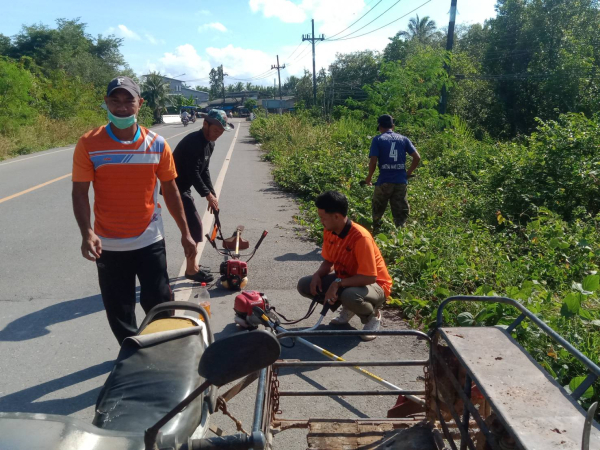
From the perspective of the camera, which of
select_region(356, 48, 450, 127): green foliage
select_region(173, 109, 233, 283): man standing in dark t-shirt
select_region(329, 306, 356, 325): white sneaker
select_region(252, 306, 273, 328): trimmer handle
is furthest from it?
select_region(356, 48, 450, 127): green foliage

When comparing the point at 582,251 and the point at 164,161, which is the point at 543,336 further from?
the point at 164,161

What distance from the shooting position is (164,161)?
11.7ft

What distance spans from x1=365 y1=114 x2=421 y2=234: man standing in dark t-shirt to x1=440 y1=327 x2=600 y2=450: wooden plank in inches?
197

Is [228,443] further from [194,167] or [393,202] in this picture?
[393,202]

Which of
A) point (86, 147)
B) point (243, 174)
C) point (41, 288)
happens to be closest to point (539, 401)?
point (86, 147)

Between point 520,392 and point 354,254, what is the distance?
251 centimetres

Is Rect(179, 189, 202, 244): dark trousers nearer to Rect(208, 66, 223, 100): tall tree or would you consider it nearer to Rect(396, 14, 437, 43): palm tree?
Rect(396, 14, 437, 43): palm tree

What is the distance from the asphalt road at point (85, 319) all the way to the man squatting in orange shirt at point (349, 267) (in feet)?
1.21

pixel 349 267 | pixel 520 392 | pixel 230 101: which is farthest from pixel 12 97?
pixel 230 101

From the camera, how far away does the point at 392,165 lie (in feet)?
24.5

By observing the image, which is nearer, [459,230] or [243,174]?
[459,230]

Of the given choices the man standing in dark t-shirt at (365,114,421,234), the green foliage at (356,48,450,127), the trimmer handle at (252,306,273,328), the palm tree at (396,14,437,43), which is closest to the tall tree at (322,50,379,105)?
the palm tree at (396,14,437,43)

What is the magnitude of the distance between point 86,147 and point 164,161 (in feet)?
1.65

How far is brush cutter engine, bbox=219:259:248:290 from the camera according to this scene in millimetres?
5773
